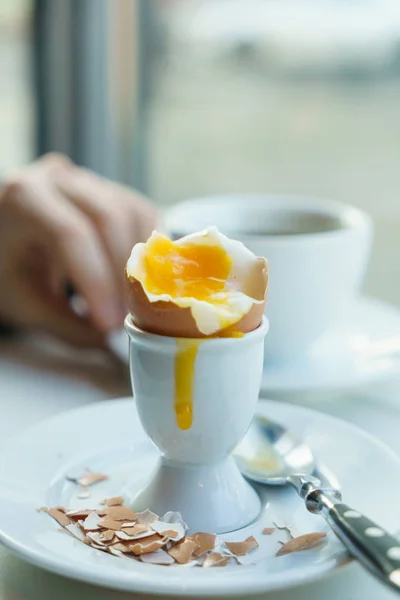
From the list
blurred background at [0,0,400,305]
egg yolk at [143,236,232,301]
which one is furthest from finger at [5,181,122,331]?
blurred background at [0,0,400,305]

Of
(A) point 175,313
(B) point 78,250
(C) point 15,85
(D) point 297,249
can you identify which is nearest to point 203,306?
(A) point 175,313

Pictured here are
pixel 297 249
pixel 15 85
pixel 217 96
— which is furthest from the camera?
pixel 217 96

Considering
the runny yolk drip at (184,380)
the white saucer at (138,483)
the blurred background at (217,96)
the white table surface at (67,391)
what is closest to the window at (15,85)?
the blurred background at (217,96)

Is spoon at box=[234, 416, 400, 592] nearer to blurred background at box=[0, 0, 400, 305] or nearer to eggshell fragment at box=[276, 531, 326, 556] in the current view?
eggshell fragment at box=[276, 531, 326, 556]

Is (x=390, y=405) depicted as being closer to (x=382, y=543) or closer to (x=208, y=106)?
(x=382, y=543)

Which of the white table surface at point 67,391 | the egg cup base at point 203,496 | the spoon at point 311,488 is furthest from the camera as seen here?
the white table surface at point 67,391

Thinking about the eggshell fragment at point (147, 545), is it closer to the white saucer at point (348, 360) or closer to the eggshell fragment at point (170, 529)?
the eggshell fragment at point (170, 529)

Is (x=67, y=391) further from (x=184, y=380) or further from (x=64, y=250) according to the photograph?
(x=184, y=380)
